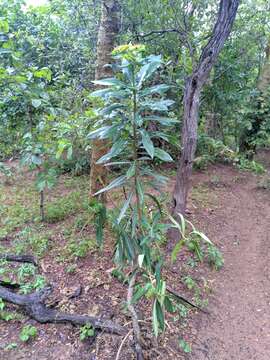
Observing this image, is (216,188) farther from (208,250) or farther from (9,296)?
(9,296)

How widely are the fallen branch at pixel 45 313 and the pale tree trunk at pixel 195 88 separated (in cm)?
113

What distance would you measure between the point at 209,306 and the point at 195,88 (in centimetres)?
164

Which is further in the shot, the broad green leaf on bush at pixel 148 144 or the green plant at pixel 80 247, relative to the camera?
the green plant at pixel 80 247

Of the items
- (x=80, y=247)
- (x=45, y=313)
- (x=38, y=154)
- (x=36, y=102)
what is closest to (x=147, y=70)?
(x=36, y=102)

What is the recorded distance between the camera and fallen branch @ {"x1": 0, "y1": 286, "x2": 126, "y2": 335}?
1991 mm

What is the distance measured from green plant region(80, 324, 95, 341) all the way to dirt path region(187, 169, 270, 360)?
62cm

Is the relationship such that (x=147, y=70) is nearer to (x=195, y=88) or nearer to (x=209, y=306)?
(x=195, y=88)

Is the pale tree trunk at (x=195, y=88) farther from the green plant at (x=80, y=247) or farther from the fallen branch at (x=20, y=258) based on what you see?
the fallen branch at (x=20, y=258)

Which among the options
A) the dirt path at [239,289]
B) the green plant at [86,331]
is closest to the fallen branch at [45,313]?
the green plant at [86,331]

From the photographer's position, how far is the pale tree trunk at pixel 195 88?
2287mm

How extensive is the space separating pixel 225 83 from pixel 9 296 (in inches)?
148

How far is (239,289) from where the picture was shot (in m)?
2.56

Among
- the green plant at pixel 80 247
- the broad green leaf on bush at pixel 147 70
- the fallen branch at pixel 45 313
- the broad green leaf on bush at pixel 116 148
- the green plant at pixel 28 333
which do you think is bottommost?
the green plant at pixel 28 333

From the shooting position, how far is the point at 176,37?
362 cm
